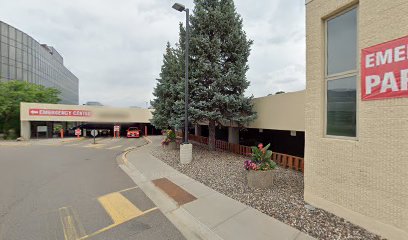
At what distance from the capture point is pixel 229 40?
39.4 feet

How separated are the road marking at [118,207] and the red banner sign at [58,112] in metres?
26.8

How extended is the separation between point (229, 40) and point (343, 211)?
10.0m

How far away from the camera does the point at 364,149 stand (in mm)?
4418

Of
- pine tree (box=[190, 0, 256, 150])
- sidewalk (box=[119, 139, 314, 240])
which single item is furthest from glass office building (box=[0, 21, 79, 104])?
sidewalk (box=[119, 139, 314, 240])

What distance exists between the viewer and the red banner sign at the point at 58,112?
26839 millimetres

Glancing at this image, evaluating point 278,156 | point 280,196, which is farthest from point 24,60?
point 280,196

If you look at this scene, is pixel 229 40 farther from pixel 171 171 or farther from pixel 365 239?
pixel 365 239

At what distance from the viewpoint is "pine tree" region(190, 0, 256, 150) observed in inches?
452

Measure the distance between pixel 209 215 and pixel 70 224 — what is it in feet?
10.7

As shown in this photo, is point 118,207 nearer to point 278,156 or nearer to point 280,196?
point 280,196

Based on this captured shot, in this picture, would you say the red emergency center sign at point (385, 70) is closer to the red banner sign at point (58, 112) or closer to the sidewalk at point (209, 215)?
the sidewalk at point (209, 215)

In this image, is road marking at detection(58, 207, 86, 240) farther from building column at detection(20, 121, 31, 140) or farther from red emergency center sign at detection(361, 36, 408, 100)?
building column at detection(20, 121, 31, 140)

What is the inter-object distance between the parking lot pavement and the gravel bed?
241cm

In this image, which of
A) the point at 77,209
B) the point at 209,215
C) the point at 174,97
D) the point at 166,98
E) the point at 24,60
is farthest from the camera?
the point at 24,60
